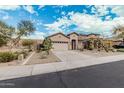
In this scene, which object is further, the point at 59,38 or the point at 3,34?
the point at 59,38

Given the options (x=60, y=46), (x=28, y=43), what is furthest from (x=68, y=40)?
(x=28, y=43)

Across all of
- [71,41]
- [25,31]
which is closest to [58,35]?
[71,41]

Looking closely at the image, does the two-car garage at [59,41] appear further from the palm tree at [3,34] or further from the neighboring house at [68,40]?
the palm tree at [3,34]

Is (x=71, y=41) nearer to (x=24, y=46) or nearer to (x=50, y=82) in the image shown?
(x=24, y=46)

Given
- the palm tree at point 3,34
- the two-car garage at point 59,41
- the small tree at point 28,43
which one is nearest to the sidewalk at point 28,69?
the palm tree at point 3,34

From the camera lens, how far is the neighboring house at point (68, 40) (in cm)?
4116

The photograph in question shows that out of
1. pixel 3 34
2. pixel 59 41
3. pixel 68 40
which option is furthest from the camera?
pixel 68 40

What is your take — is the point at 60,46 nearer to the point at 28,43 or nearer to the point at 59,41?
the point at 59,41

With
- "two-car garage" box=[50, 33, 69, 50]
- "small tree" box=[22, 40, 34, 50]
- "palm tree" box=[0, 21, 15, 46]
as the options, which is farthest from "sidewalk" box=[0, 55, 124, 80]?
"small tree" box=[22, 40, 34, 50]

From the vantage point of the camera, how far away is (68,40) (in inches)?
Answer: 1649

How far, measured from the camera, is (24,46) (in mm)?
42688
